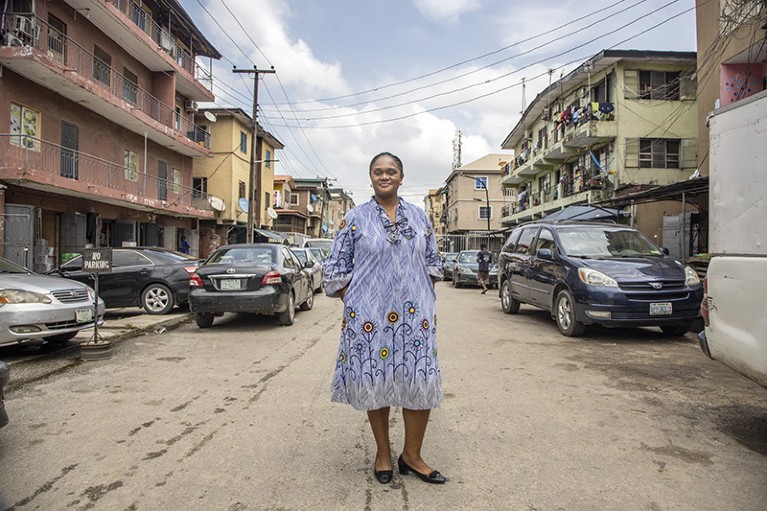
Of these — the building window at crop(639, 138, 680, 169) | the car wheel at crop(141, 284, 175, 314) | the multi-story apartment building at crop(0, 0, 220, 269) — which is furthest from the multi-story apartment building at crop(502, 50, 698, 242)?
the multi-story apartment building at crop(0, 0, 220, 269)

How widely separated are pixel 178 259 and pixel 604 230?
8.50 metres

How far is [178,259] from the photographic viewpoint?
10.6 metres

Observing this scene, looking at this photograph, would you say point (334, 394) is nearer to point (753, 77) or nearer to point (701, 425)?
point (701, 425)

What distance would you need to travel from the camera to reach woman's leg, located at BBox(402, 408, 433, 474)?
2.81m

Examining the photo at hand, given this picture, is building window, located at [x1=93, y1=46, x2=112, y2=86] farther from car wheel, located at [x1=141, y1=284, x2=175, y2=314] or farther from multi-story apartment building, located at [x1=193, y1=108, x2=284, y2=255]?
car wheel, located at [x1=141, y1=284, x2=175, y2=314]

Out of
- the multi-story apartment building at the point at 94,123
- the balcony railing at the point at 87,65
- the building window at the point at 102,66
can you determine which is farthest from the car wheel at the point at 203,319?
the building window at the point at 102,66

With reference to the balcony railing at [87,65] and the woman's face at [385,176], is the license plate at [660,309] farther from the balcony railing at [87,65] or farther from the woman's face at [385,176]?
the balcony railing at [87,65]

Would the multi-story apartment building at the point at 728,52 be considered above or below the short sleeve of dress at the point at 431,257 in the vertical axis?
above

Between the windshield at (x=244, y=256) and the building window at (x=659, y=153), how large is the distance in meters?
20.3

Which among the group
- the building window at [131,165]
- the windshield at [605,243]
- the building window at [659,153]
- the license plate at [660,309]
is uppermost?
the building window at [659,153]

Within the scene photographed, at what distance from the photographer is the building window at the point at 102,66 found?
1848cm

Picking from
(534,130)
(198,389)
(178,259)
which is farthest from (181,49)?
(198,389)

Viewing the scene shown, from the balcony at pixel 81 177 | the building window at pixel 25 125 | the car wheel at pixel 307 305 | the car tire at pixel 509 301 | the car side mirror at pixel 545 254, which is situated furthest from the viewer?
the building window at pixel 25 125

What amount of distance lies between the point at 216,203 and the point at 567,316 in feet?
83.1
